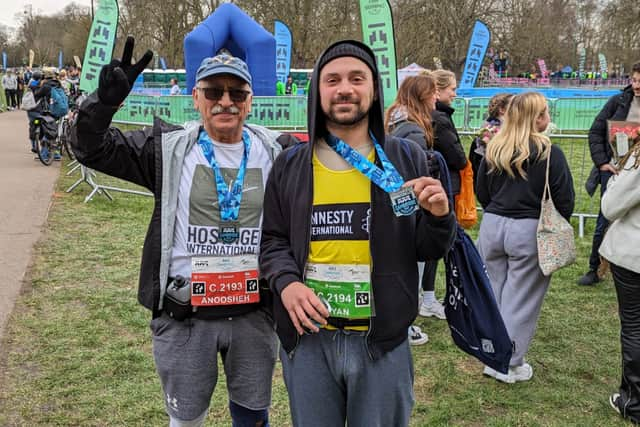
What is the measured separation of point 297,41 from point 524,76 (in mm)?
16693

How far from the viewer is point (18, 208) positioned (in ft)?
28.4

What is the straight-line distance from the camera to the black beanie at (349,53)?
198cm

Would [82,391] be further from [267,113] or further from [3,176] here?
[267,113]

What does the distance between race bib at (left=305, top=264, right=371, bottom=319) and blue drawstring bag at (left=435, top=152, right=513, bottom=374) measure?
1.61 ft

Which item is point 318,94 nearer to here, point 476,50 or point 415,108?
point 415,108

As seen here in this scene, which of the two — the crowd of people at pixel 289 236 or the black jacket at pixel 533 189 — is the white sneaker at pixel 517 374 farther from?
the crowd of people at pixel 289 236

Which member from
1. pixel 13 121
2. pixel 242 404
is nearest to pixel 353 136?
pixel 242 404

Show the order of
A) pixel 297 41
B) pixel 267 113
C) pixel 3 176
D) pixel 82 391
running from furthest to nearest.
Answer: pixel 297 41 < pixel 267 113 < pixel 3 176 < pixel 82 391

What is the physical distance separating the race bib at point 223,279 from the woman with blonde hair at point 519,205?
6.90 feet

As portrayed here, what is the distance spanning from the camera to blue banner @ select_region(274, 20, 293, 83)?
2144 centimetres

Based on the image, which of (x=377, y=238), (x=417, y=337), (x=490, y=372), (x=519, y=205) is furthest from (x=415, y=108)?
(x=377, y=238)

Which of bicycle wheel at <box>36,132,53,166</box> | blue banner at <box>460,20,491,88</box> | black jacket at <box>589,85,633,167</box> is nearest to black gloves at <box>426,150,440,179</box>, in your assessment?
black jacket at <box>589,85,633,167</box>

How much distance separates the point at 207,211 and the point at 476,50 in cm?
2139

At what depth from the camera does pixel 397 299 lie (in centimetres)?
201
